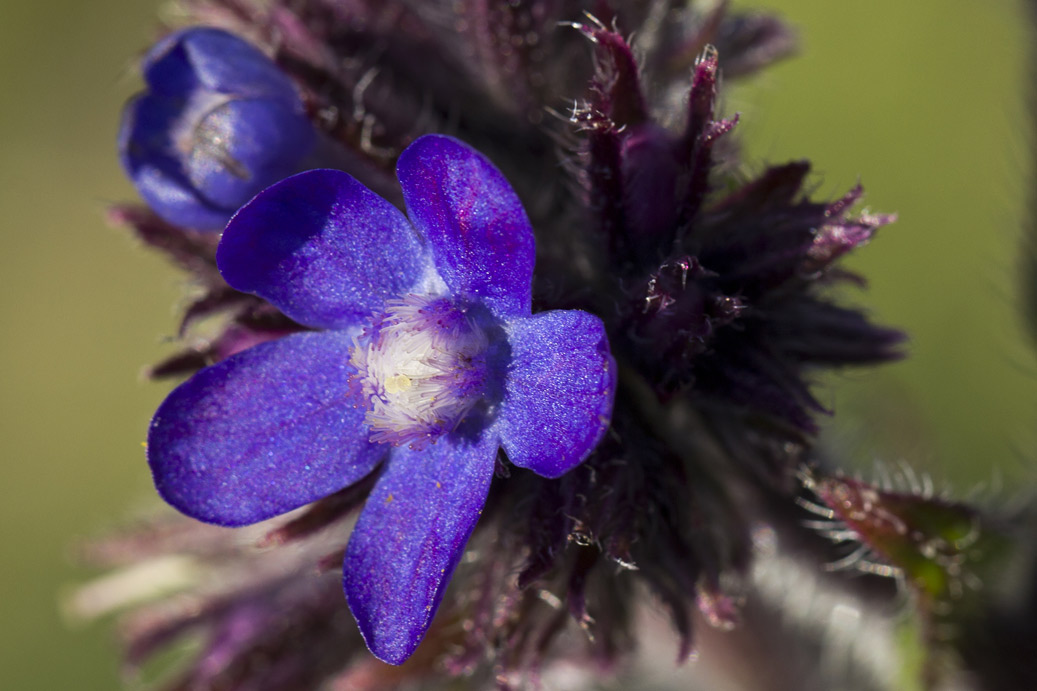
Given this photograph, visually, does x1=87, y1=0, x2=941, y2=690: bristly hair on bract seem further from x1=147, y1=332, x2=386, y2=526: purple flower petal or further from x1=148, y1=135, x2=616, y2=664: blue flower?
x1=147, y1=332, x2=386, y2=526: purple flower petal

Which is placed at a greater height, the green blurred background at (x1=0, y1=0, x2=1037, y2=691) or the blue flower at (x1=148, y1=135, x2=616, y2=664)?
the blue flower at (x1=148, y1=135, x2=616, y2=664)

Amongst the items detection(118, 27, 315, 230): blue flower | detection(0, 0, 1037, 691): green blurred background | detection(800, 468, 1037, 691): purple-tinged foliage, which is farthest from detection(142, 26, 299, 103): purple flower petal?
detection(0, 0, 1037, 691): green blurred background

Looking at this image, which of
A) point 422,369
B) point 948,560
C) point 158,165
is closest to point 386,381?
point 422,369

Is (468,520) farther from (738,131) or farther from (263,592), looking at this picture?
(738,131)

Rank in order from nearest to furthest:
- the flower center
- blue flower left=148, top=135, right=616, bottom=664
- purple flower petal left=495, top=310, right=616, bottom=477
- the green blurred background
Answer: purple flower petal left=495, top=310, right=616, bottom=477 → blue flower left=148, top=135, right=616, bottom=664 → the flower center → the green blurred background

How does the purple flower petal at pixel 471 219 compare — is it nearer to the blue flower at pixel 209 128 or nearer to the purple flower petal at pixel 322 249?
the purple flower petal at pixel 322 249

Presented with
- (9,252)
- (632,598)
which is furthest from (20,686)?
(632,598)
